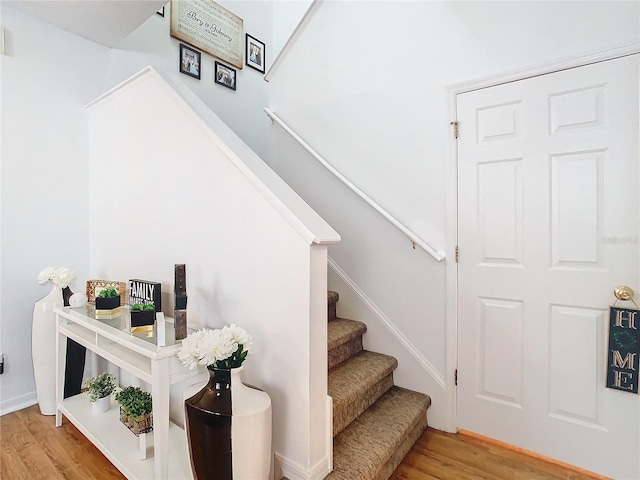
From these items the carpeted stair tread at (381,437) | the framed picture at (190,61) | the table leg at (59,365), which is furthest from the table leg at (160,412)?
the framed picture at (190,61)

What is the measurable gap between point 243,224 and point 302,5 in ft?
8.82

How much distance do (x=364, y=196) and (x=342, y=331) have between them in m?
0.89

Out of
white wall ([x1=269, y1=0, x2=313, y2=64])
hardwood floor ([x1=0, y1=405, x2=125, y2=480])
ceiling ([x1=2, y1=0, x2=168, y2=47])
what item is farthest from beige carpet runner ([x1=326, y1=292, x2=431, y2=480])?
white wall ([x1=269, y1=0, x2=313, y2=64])

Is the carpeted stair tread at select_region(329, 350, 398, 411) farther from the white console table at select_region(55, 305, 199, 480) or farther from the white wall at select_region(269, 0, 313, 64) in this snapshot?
the white wall at select_region(269, 0, 313, 64)

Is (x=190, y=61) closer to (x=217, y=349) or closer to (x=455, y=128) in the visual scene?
(x=455, y=128)

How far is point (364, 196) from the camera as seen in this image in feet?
7.61

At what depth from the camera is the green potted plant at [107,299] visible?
1.82 m

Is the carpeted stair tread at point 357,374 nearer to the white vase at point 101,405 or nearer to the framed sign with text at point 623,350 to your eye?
the framed sign with text at point 623,350

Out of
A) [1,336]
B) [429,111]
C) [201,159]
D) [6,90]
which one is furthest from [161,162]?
[429,111]

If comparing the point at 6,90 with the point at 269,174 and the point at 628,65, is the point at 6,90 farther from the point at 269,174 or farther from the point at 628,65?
the point at 628,65

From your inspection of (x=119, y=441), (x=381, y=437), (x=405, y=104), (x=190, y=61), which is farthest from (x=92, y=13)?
(x=381, y=437)

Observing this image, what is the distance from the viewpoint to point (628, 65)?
1.60 metres

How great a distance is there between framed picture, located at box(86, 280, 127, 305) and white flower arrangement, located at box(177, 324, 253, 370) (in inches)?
39.0

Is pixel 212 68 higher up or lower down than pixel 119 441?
higher up
